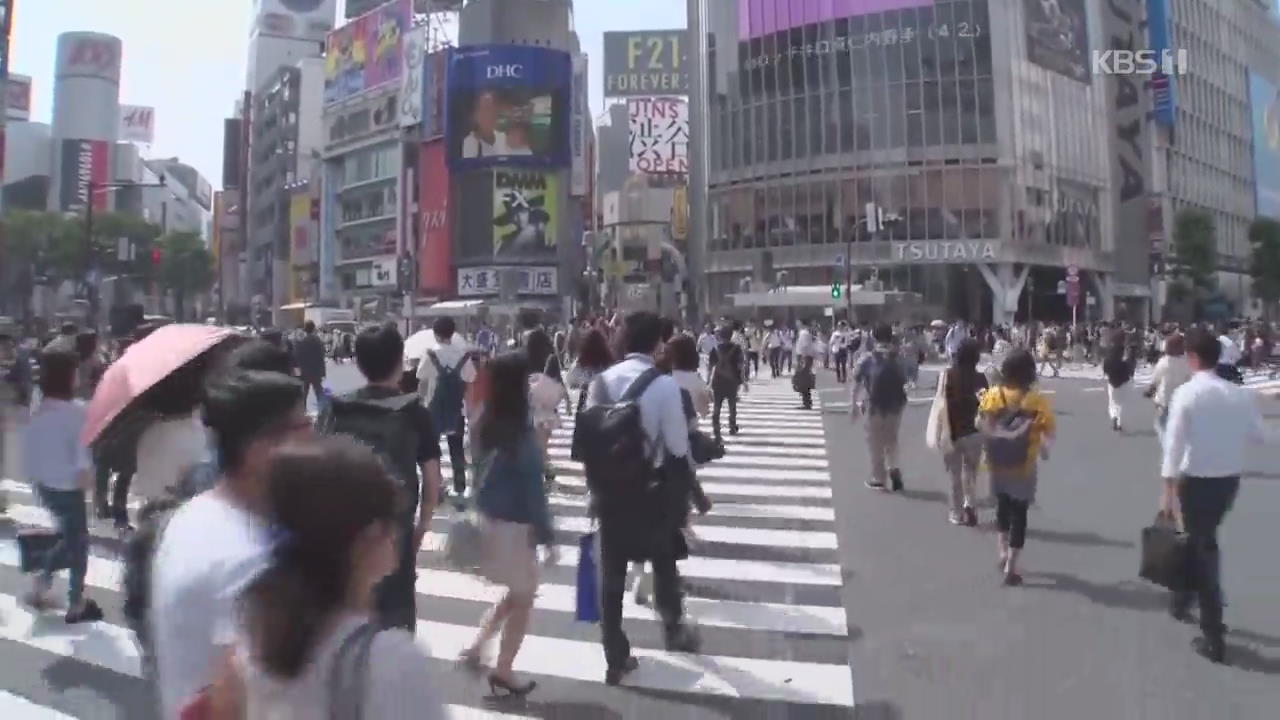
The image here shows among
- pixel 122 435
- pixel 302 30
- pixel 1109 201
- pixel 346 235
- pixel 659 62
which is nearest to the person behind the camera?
pixel 122 435

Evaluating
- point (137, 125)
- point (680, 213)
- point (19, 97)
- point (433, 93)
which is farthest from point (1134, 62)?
point (137, 125)

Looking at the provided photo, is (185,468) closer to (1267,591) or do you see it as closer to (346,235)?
(1267,591)

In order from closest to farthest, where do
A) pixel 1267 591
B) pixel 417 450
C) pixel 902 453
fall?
pixel 417 450
pixel 1267 591
pixel 902 453

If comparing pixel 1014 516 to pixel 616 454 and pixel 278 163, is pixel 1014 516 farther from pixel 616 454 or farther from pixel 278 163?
pixel 278 163

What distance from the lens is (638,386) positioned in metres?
5.40

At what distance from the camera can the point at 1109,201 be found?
62.0 meters

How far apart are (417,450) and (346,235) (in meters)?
77.3

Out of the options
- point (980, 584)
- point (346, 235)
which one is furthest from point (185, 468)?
point (346, 235)

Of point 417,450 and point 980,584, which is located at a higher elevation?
point 417,450

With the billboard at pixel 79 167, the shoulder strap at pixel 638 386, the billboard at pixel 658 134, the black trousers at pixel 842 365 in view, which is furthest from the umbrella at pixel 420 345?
the billboard at pixel 79 167

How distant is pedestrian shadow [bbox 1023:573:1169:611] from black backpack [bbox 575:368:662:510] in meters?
3.45

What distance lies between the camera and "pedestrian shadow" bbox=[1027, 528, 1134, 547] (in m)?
8.63

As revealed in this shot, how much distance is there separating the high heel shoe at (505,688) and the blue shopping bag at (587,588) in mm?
547

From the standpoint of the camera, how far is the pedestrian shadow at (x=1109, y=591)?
6.79m
